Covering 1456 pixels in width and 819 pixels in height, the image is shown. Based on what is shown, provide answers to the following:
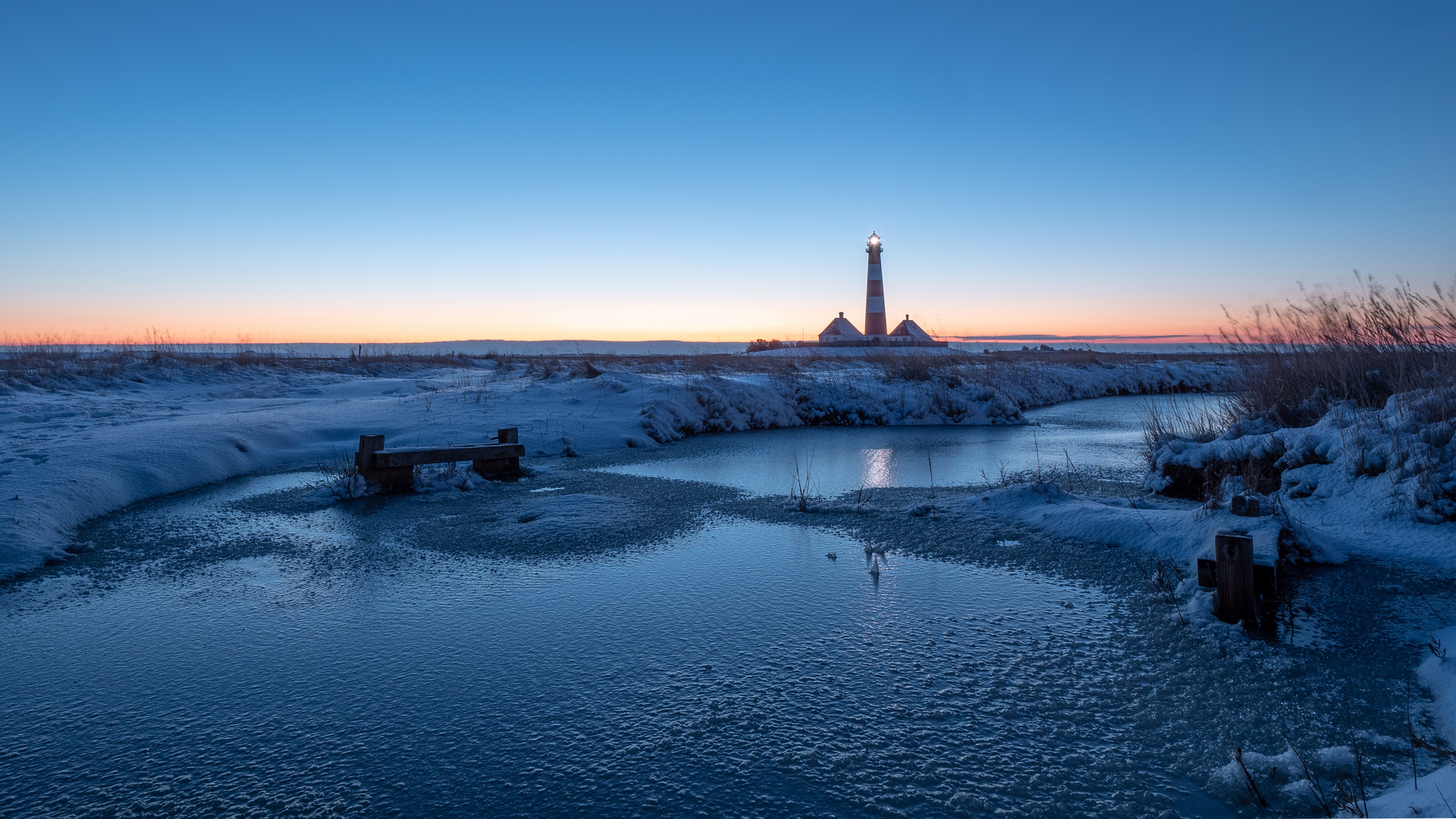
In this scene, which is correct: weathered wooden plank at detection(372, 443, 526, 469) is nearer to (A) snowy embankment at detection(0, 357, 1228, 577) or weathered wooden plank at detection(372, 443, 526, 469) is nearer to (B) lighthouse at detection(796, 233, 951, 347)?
(A) snowy embankment at detection(0, 357, 1228, 577)

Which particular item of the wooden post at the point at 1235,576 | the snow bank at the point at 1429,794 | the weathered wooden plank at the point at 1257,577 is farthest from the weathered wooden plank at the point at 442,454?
the snow bank at the point at 1429,794

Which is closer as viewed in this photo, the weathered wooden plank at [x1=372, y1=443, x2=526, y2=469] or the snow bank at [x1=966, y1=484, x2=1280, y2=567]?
the snow bank at [x1=966, y1=484, x2=1280, y2=567]

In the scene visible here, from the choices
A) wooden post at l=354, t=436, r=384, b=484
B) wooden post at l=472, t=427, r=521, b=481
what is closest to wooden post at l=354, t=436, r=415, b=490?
wooden post at l=354, t=436, r=384, b=484

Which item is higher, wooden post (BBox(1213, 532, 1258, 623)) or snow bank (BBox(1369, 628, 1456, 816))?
wooden post (BBox(1213, 532, 1258, 623))

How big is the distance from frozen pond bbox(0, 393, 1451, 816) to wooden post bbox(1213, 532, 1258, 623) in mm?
145

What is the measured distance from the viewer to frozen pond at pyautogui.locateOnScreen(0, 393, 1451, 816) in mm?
2791

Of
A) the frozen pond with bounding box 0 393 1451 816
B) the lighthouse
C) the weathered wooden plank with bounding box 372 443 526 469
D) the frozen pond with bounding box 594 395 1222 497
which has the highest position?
the lighthouse

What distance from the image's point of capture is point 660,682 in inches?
144

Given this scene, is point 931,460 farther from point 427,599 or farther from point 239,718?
point 239,718

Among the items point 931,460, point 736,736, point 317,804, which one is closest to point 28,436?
point 317,804

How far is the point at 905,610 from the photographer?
15.2 ft

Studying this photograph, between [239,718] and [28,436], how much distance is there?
32.5 feet

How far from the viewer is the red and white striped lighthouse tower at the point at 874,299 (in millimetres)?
52531

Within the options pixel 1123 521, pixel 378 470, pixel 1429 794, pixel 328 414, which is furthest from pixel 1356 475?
pixel 328 414
